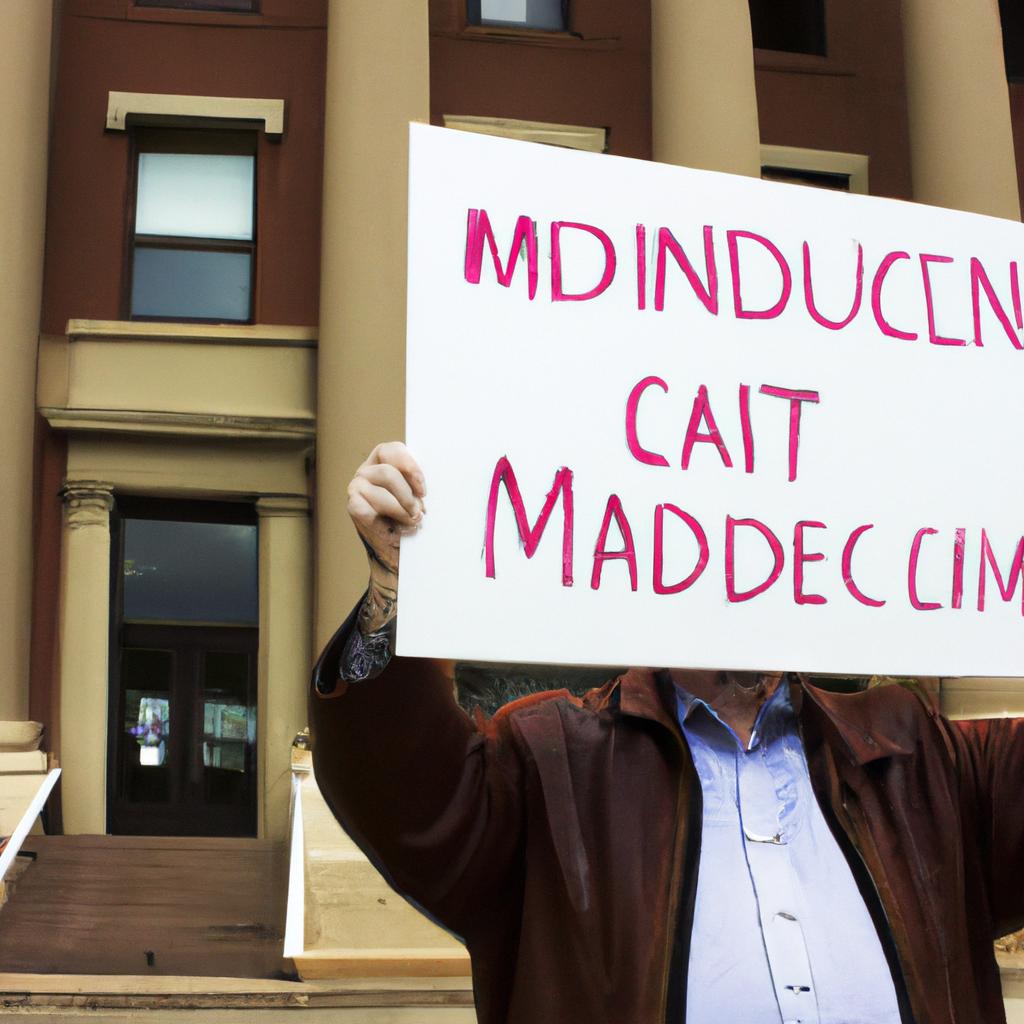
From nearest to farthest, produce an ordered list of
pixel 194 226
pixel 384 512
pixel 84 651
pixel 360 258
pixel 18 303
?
1. pixel 384 512
2. pixel 360 258
3. pixel 18 303
4. pixel 84 651
5. pixel 194 226

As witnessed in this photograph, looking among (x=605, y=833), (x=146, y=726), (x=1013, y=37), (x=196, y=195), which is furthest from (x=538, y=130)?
(x=605, y=833)

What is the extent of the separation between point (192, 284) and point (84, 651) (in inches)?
142

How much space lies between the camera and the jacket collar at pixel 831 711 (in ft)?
6.91

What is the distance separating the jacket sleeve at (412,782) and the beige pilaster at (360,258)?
8002mm

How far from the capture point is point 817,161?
43.9 ft

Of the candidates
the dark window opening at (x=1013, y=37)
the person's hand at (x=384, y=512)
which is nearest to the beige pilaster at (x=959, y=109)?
the dark window opening at (x=1013, y=37)

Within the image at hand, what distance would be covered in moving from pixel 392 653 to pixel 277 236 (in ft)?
35.7

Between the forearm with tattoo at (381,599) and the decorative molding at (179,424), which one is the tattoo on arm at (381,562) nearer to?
the forearm with tattoo at (381,599)

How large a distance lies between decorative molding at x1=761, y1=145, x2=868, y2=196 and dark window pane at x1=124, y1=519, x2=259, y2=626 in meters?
6.31

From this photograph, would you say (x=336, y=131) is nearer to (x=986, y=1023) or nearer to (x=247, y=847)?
(x=247, y=847)

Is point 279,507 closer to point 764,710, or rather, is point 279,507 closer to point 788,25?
point 788,25

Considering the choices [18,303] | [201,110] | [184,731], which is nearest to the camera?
[18,303]

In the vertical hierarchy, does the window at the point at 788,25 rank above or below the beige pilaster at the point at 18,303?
above

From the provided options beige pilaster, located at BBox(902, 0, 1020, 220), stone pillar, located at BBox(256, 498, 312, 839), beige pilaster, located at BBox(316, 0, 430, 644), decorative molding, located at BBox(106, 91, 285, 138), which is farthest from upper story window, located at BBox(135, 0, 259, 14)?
beige pilaster, located at BBox(902, 0, 1020, 220)
